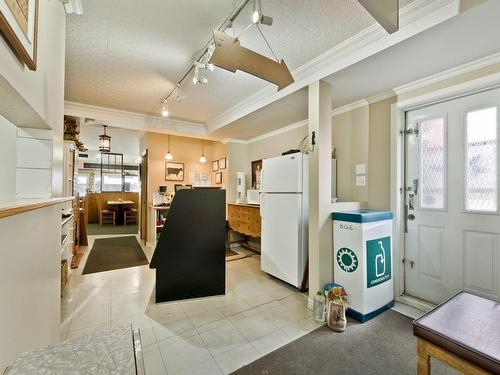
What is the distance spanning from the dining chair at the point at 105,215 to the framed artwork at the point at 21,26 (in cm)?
854

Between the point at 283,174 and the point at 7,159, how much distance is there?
2.56 m

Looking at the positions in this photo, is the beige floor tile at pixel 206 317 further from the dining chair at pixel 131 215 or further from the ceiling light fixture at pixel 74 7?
the dining chair at pixel 131 215

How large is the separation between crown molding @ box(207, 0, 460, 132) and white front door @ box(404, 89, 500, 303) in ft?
3.46

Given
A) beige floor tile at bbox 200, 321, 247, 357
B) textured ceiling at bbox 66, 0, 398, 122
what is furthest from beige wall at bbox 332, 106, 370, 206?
beige floor tile at bbox 200, 321, 247, 357

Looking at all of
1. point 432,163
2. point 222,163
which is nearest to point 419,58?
point 432,163

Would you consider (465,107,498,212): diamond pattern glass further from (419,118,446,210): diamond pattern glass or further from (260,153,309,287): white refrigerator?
(260,153,309,287): white refrigerator

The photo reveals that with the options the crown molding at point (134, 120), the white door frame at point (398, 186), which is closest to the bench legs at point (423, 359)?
the white door frame at point (398, 186)

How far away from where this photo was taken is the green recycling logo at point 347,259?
2340mm

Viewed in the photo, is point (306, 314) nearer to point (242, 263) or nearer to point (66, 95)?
point (242, 263)

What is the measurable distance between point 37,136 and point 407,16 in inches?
104

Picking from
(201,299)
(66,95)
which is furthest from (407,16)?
(66,95)

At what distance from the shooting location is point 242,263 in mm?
4117

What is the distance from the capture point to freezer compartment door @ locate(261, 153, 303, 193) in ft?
9.54

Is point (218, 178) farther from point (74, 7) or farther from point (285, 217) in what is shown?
point (74, 7)
